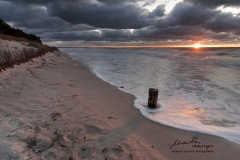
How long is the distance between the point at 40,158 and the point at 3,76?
16.5 feet

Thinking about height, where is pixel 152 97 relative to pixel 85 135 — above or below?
above

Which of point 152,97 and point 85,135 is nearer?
point 85,135

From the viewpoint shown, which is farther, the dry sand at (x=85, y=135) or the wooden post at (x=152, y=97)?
the wooden post at (x=152, y=97)

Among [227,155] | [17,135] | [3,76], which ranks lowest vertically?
[227,155]

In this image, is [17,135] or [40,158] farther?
[17,135]

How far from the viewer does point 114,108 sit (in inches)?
177

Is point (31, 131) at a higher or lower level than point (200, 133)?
higher

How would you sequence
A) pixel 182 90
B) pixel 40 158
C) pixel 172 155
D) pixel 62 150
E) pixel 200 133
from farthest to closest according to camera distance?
pixel 182 90 → pixel 200 133 → pixel 172 155 → pixel 62 150 → pixel 40 158

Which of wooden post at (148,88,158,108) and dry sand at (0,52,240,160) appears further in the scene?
wooden post at (148,88,158,108)

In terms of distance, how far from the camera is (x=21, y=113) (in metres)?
3.36

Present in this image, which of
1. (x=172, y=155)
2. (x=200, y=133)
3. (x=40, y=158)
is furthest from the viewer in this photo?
(x=200, y=133)


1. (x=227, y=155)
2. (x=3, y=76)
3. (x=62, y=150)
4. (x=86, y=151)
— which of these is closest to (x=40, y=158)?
(x=62, y=150)

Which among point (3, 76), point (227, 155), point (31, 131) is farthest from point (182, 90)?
point (3, 76)

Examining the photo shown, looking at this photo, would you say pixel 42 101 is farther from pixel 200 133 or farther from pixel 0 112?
pixel 200 133
